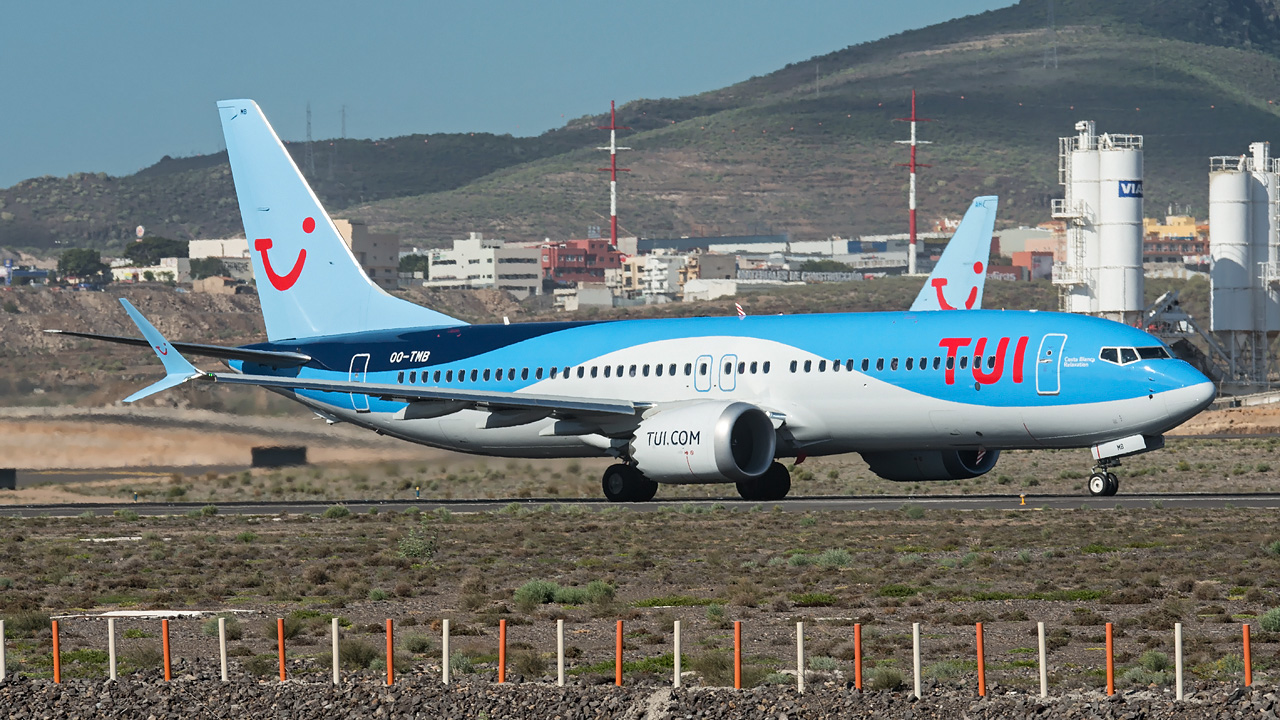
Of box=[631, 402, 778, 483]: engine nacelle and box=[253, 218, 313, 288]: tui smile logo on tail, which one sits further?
box=[253, 218, 313, 288]: tui smile logo on tail

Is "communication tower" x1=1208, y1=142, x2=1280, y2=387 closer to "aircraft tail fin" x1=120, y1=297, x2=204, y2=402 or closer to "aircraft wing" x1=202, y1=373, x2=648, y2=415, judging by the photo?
"aircraft wing" x1=202, y1=373, x2=648, y2=415

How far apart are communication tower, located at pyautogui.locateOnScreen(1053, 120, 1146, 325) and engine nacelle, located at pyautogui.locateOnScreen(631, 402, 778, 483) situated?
203 feet

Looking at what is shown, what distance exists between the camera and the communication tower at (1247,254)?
10738 cm

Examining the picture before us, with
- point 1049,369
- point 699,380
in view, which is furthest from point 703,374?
point 1049,369

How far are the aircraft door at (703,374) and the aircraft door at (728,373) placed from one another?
0.29 meters

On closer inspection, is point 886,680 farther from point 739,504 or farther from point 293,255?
point 293,255

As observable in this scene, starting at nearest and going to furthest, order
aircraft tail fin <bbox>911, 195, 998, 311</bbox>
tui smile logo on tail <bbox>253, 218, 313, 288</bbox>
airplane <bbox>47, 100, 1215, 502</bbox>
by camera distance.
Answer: airplane <bbox>47, 100, 1215, 502</bbox> < tui smile logo on tail <bbox>253, 218, 313, 288</bbox> < aircraft tail fin <bbox>911, 195, 998, 311</bbox>

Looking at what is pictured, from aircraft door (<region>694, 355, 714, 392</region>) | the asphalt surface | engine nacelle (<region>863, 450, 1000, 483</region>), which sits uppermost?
aircraft door (<region>694, 355, 714, 392</region>)

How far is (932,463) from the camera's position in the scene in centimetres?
4438

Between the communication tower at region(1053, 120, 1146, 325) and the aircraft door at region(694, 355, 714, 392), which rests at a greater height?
the communication tower at region(1053, 120, 1146, 325)

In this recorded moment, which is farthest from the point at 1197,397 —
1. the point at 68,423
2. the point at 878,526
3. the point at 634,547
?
the point at 68,423

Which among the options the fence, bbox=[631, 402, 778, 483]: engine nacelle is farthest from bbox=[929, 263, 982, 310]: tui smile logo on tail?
the fence

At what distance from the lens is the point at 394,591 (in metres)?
29.8

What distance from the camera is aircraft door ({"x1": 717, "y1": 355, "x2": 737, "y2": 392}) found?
4403 cm
